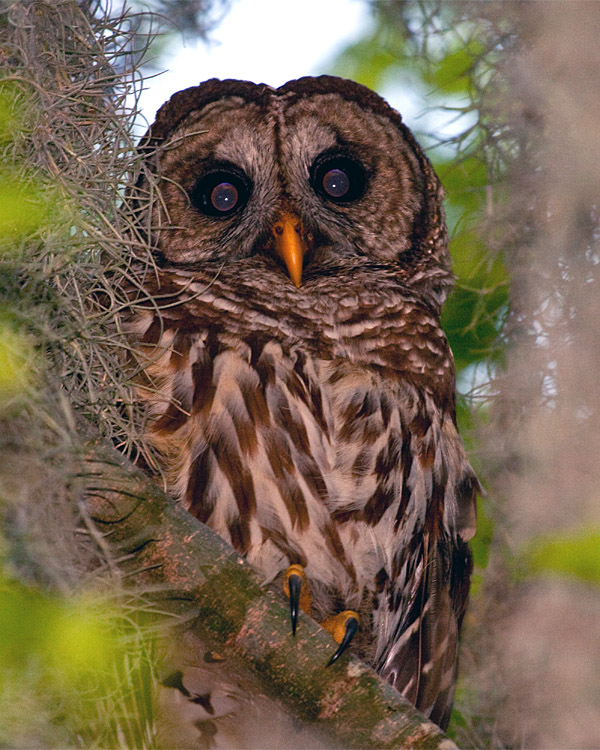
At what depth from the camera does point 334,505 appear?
2.77m

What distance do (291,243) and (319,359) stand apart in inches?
15.4

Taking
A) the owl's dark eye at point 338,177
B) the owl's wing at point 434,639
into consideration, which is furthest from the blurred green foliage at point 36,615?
the owl's dark eye at point 338,177

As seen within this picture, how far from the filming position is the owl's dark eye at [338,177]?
128 inches

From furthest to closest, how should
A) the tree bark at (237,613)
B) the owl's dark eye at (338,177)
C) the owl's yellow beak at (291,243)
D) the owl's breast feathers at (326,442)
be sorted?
the owl's dark eye at (338,177)
the owl's yellow beak at (291,243)
the owl's breast feathers at (326,442)
the tree bark at (237,613)

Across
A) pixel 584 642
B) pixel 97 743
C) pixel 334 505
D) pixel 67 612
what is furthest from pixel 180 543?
pixel 584 642

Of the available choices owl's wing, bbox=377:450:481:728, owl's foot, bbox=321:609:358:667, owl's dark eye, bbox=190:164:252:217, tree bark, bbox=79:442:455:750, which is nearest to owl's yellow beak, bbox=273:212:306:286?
owl's dark eye, bbox=190:164:252:217

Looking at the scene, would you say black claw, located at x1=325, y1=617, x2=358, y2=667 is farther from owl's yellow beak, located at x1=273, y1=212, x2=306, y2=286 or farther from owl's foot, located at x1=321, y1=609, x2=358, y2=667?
owl's yellow beak, located at x1=273, y1=212, x2=306, y2=286

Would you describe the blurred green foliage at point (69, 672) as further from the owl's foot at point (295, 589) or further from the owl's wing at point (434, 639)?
the owl's wing at point (434, 639)

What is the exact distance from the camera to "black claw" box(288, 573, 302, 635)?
6.62 feet

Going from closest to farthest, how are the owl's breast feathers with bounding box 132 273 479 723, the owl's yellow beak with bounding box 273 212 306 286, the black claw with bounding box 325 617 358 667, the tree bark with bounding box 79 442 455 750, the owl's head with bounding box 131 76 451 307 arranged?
the tree bark with bounding box 79 442 455 750 → the black claw with bounding box 325 617 358 667 → the owl's breast feathers with bounding box 132 273 479 723 → the owl's yellow beak with bounding box 273 212 306 286 → the owl's head with bounding box 131 76 451 307

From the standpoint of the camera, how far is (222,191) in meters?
3.22

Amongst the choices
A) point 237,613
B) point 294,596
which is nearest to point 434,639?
point 294,596

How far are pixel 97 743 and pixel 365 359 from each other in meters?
1.39

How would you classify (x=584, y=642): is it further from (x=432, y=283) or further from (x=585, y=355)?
(x=432, y=283)
